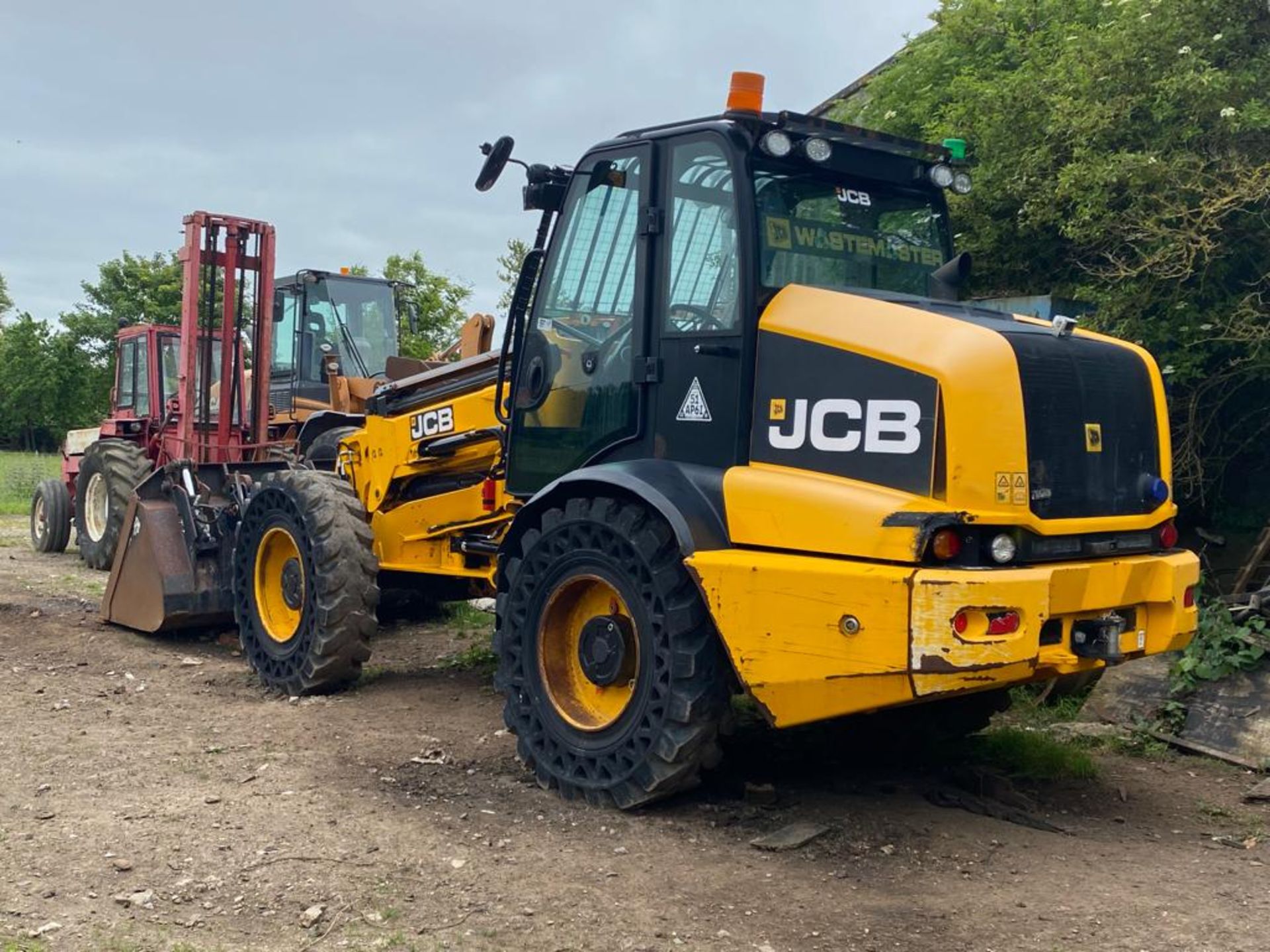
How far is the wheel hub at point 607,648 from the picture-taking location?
16.8ft

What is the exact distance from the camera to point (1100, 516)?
15.5 feet

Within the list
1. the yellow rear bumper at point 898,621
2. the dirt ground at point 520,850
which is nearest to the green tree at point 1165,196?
the dirt ground at point 520,850

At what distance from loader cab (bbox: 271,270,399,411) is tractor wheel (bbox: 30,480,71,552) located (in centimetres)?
406

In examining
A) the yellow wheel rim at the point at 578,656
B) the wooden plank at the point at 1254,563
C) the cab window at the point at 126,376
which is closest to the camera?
the yellow wheel rim at the point at 578,656

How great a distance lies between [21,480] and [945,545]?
1034 inches

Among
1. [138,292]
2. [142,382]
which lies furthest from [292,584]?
[138,292]

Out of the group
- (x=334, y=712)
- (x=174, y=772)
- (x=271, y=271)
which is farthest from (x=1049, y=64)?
(x=174, y=772)

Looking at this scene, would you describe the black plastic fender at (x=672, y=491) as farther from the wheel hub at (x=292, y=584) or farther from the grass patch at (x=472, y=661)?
the grass patch at (x=472, y=661)

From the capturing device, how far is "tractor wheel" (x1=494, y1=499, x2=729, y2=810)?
4.77 metres

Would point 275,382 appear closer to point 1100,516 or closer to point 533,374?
point 533,374

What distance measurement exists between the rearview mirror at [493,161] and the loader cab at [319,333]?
6.62 m

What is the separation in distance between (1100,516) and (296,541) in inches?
170

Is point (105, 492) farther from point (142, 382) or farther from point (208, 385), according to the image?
point (208, 385)

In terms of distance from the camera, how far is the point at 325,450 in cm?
905
